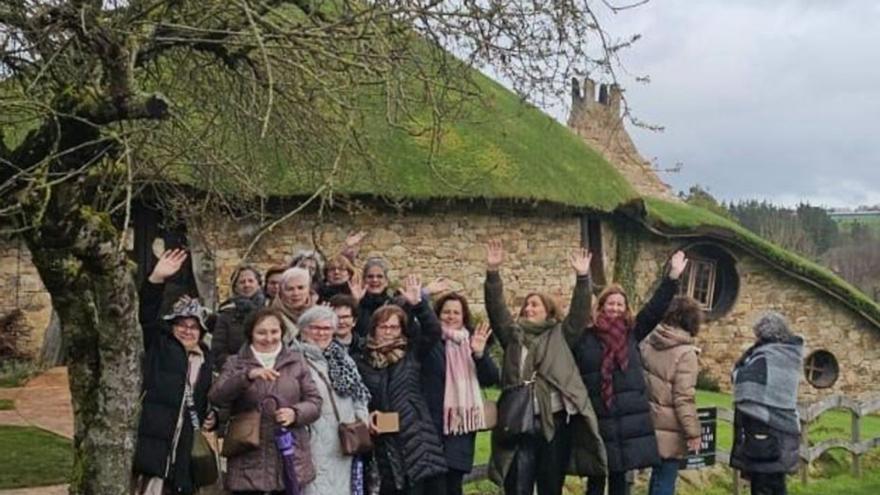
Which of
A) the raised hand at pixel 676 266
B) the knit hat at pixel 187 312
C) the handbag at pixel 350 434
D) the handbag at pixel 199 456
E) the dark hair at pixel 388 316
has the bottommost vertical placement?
the handbag at pixel 199 456

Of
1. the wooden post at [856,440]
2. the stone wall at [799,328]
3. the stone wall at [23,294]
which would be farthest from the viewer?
the stone wall at [799,328]

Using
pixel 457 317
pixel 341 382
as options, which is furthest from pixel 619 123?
pixel 341 382

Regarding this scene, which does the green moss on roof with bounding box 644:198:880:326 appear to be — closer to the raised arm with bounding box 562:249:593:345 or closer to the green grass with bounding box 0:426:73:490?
the green grass with bounding box 0:426:73:490

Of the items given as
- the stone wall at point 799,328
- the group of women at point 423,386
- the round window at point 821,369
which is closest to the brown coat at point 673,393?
the group of women at point 423,386

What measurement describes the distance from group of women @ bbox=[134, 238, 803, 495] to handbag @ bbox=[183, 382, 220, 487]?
0.09ft

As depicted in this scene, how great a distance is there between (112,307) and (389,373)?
5.51ft

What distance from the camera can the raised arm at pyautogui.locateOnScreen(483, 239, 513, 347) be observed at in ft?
22.7

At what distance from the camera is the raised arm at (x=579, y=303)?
6879 mm

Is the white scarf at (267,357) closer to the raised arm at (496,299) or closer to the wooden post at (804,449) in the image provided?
the raised arm at (496,299)

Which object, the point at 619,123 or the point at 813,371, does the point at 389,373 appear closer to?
the point at 619,123

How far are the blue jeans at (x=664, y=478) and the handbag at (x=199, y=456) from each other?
2859 millimetres

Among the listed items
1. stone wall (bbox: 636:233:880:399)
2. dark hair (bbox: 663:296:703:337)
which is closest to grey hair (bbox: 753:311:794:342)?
dark hair (bbox: 663:296:703:337)

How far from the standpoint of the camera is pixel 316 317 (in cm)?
624

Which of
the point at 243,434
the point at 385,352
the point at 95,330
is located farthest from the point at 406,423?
the point at 95,330
